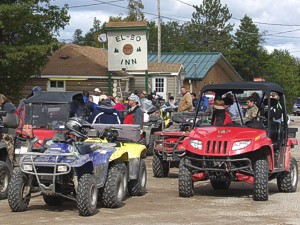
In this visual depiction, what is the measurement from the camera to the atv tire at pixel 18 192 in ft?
34.1

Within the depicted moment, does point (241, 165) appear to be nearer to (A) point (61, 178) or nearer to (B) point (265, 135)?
(B) point (265, 135)

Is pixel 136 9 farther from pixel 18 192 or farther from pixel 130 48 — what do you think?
pixel 18 192

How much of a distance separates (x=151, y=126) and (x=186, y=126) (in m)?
4.83

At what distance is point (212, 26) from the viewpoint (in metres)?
97.2

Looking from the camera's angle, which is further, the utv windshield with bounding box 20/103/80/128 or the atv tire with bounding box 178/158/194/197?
the utv windshield with bounding box 20/103/80/128

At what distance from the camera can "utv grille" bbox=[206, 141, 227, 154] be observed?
12102 millimetres

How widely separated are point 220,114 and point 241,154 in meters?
1.48

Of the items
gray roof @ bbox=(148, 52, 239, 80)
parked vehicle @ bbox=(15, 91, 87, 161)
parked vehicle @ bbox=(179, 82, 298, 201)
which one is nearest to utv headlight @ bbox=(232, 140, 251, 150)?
parked vehicle @ bbox=(179, 82, 298, 201)

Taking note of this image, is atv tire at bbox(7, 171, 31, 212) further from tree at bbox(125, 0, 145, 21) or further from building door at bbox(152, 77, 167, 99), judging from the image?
tree at bbox(125, 0, 145, 21)

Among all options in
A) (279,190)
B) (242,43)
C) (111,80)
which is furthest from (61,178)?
(242,43)

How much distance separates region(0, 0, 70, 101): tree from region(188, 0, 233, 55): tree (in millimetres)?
68580

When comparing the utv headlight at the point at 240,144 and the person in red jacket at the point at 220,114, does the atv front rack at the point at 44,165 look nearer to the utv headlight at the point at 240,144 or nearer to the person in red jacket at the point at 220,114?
the utv headlight at the point at 240,144

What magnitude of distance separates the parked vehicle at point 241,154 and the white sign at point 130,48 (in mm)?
20142

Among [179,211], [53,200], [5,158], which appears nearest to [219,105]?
[179,211]
